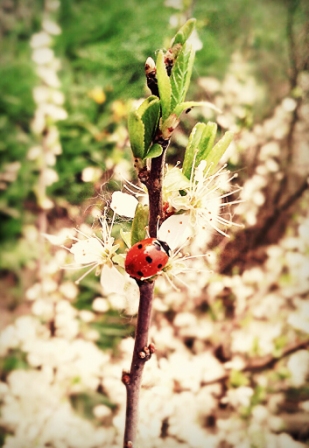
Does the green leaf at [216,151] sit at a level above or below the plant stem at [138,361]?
above

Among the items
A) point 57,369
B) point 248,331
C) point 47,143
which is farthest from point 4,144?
point 248,331

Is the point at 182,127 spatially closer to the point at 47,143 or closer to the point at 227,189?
the point at 227,189

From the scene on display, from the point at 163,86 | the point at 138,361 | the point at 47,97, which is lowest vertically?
the point at 138,361

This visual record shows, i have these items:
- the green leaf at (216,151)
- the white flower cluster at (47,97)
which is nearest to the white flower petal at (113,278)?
the green leaf at (216,151)

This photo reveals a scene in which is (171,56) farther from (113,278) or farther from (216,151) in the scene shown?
(113,278)

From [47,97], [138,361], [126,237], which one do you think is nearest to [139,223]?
[126,237]

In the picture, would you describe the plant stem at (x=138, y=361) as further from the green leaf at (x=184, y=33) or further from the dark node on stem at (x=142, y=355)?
the green leaf at (x=184, y=33)
